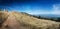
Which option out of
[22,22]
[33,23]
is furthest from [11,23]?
[33,23]

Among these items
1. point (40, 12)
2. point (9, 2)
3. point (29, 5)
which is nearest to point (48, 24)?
point (40, 12)

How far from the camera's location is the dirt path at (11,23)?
1572 mm

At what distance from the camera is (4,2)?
5.26 feet

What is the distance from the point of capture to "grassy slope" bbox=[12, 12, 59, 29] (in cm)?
151

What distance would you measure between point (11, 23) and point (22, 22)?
12cm

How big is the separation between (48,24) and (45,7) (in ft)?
0.60

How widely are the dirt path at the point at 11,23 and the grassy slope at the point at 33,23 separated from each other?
4 centimetres

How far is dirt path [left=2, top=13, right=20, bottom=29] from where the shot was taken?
157 centimetres

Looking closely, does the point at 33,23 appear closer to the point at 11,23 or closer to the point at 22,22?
the point at 22,22

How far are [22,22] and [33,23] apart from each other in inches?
4.7

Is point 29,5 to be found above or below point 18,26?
above

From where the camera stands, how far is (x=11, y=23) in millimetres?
Answer: 1578

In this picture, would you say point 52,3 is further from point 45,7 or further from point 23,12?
point 23,12

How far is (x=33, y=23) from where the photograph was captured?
1.55 metres
